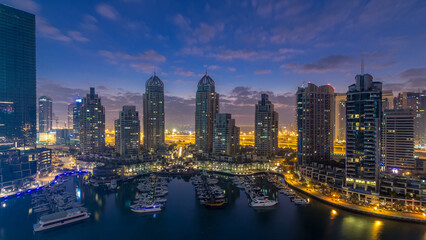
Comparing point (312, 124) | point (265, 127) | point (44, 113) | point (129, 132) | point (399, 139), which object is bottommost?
point (399, 139)

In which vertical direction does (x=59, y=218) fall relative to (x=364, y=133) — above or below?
below

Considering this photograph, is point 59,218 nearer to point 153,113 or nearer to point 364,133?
point 364,133

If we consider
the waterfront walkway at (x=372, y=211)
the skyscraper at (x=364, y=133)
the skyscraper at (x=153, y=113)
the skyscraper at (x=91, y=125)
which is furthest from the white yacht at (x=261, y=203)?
the skyscraper at (x=91, y=125)

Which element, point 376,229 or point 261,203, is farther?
point 261,203

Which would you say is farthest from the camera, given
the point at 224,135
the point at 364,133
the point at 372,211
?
the point at 224,135

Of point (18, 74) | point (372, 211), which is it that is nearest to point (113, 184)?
point (18, 74)

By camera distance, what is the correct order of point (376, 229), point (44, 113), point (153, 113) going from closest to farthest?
point (376, 229)
point (153, 113)
point (44, 113)
